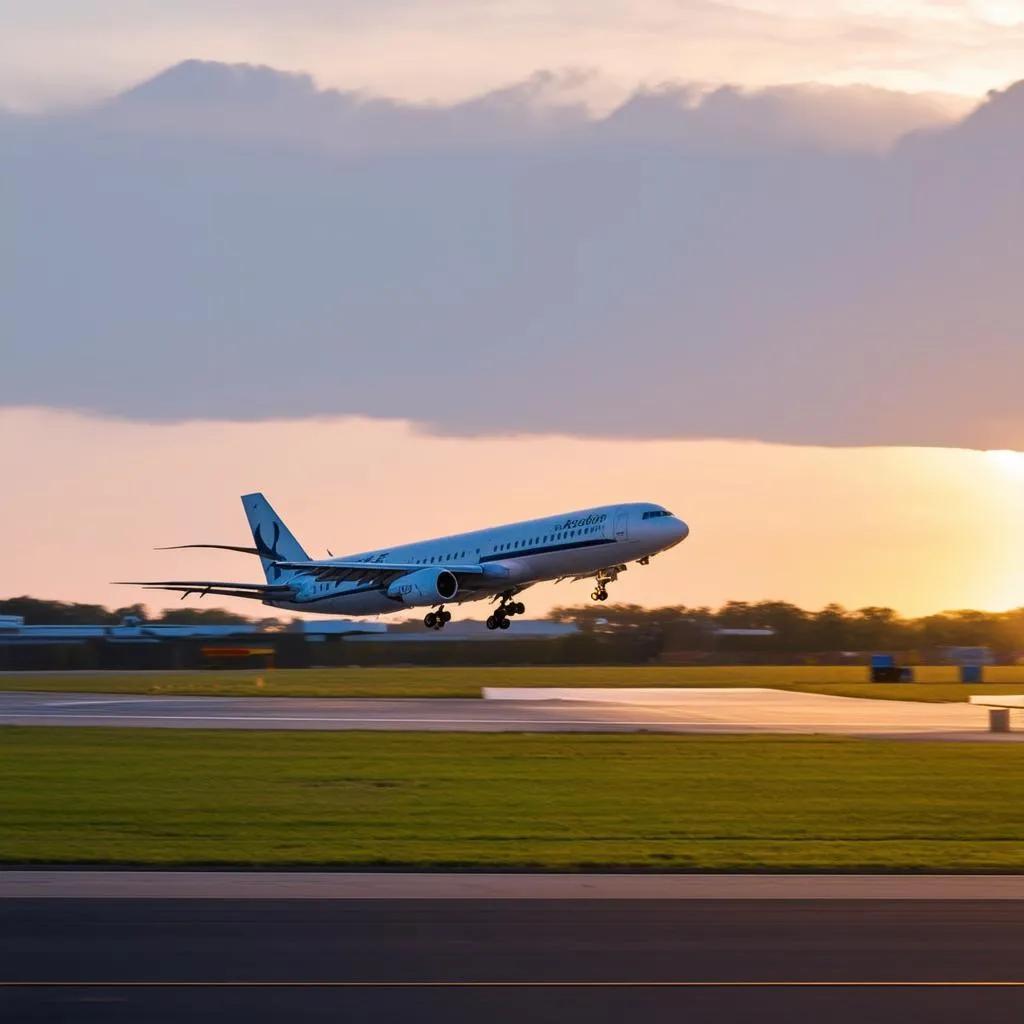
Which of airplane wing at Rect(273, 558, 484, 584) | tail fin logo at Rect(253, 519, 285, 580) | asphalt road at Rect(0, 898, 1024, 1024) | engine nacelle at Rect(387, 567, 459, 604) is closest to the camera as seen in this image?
asphalt road at Rect(0, 898, 1024, 1024)

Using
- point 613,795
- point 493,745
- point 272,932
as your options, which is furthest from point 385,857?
point 493,745

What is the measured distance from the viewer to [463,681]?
84.4 m

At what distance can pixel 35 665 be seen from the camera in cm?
10688

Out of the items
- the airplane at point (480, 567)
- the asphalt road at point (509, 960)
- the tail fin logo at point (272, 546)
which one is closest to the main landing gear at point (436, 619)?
the airplane at point (480, 567)

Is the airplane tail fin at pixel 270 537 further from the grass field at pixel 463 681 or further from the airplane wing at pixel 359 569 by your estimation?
the airplane wing at pixel 359 569

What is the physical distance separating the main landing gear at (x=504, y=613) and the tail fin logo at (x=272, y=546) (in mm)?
21027

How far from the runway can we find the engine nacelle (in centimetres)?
540

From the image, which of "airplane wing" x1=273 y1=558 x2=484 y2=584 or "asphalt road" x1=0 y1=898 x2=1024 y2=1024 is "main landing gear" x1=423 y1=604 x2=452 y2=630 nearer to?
"airplane wing" x1=273 y1=558 x2=484 y2=584

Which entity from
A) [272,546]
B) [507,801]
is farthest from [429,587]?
[507,801]

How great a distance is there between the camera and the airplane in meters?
63.7

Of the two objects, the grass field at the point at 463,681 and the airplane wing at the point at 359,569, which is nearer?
the grass field at the point at 463,681

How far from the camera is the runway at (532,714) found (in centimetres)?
4638

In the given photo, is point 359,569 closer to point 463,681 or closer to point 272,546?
point 463,681

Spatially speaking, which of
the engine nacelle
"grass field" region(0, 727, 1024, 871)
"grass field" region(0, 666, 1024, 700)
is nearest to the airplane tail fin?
"grass field" region(0, 666, 1024, 700)
